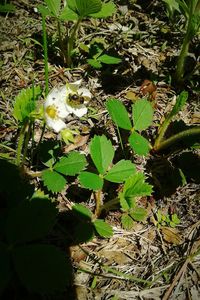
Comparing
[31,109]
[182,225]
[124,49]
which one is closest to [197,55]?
[124,49]

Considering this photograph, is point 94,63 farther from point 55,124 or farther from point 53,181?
point 53,181

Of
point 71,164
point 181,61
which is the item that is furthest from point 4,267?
point 181,61

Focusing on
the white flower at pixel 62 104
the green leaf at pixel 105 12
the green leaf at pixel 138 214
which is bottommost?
the green leaf at pixel 138 214

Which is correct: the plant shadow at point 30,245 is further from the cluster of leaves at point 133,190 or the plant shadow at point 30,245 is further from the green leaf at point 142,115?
the green leaf at point 142,115

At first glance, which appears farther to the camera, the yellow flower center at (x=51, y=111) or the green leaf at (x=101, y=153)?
the green leaf at (x=101, y=153)

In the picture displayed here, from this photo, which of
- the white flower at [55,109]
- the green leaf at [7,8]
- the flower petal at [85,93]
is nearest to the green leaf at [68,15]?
the green leaf at [7,8]
